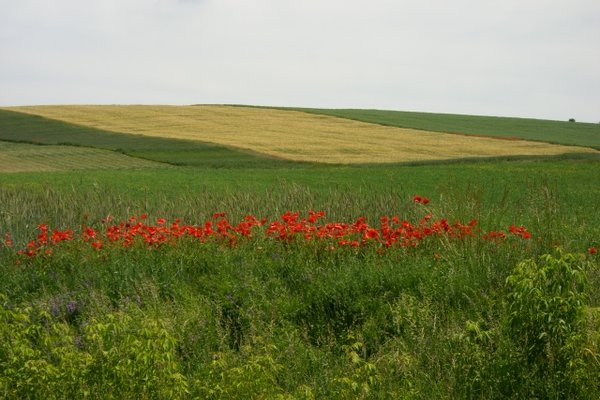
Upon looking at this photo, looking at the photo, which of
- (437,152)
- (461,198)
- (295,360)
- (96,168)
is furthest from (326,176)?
(295,360)

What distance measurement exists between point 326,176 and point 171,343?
88.4 feet

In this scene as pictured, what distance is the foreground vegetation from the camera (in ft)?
22.0

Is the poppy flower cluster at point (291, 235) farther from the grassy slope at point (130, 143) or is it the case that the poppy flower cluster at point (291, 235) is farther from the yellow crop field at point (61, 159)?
the grassy slope at point (130, 143)

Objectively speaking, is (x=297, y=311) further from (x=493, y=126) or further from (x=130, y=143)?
(x=493, y=126)

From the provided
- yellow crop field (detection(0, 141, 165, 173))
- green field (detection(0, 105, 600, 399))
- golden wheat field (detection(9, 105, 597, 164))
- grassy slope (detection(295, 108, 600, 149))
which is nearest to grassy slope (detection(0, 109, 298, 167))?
yellow crop field (detection(0, 141, 165, 173))

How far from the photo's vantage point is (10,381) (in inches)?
269

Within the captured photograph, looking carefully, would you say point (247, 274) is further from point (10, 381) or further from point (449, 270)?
point (10, 381)

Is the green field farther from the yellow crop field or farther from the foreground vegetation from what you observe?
the yellow crop field

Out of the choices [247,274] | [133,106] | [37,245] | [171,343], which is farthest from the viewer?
[133,106]

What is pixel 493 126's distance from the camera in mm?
71812

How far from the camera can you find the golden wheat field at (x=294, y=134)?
4656cm

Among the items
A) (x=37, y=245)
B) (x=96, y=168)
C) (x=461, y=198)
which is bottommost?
(x=96, y=168)

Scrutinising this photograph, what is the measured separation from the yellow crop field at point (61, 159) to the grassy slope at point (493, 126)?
1046 inches

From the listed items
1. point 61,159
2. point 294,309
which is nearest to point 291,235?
point 294,309
